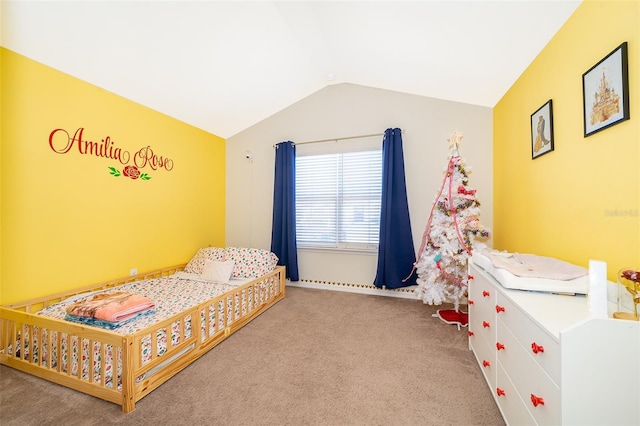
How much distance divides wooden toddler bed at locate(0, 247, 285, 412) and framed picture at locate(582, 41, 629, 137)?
2.91 m

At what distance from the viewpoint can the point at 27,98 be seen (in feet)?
6.46

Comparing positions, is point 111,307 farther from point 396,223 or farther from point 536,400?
point 396,223

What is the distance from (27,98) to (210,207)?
2.21 metres

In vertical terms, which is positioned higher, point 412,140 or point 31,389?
point 412,140

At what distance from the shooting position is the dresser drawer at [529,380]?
0.88 meters

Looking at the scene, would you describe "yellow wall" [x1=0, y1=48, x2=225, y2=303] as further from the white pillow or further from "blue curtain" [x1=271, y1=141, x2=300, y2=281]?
"blue curtain" [x1=271, y1=141, x2=300, y2=281]

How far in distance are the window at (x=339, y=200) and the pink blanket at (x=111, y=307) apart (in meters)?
2.25

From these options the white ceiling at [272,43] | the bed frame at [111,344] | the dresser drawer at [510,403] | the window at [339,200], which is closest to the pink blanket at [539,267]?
the dresser drawer at [510,403]

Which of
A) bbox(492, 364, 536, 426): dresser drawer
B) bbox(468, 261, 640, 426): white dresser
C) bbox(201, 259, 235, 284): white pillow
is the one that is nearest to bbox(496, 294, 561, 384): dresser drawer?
bbox(468, 261, 640, 426): white dresser

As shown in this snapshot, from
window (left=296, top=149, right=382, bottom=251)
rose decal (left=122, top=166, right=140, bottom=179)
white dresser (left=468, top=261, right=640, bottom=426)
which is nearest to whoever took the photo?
white dresser (left=468, top=261, right=640, bottom=426)

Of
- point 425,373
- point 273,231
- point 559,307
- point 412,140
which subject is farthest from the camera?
point 273,231

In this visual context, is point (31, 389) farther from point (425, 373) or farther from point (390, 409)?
point (425, 373)

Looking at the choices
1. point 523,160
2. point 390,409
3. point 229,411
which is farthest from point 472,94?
point 229,411

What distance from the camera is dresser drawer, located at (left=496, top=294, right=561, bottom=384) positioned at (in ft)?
2.85
